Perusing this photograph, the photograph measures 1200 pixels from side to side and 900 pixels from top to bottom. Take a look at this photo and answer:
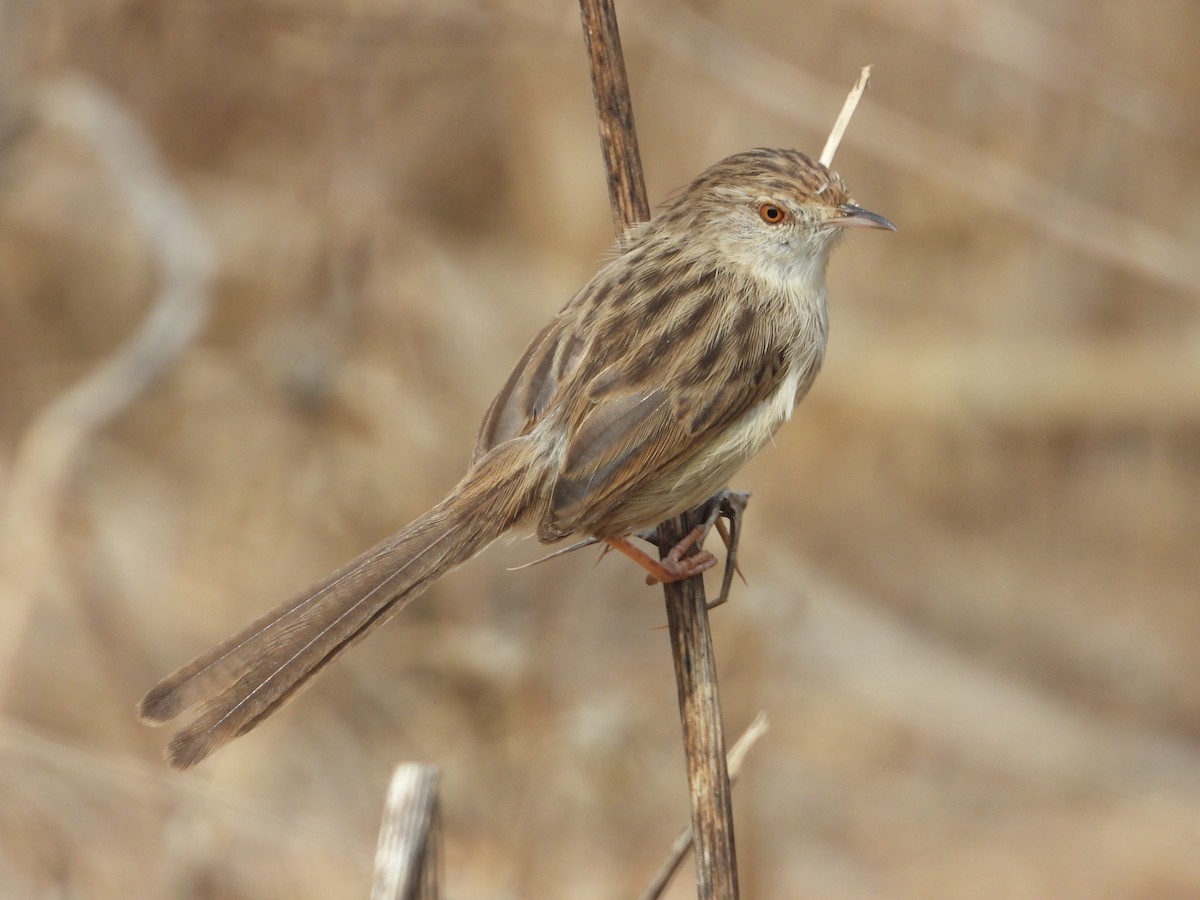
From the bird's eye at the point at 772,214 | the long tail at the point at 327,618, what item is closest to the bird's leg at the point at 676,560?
the long tail at the point at 327,618

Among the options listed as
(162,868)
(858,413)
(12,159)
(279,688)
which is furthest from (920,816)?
(12,159)

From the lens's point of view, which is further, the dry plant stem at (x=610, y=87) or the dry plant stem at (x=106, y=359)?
the dry plant stem at (x=106, y=359)

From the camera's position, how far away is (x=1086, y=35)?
6.59m

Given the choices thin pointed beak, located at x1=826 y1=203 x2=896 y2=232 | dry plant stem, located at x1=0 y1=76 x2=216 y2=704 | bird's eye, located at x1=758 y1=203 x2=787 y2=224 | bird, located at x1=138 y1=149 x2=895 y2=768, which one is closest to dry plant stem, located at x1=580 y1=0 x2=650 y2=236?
bird, located at x1=138 y1=149 x2=895 y2=768

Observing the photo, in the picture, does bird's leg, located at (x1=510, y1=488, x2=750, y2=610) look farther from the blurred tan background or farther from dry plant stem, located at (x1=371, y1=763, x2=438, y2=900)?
the blurred tan background

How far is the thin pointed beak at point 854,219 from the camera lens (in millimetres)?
3689

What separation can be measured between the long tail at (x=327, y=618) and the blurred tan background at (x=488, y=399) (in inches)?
75.3

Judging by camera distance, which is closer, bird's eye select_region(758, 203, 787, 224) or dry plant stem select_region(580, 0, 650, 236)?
dry plant stem select_region(580, 0, 650, 236)

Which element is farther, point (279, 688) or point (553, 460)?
point (553, 460)

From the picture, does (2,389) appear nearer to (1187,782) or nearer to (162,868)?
(162,868)

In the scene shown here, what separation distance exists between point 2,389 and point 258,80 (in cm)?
194

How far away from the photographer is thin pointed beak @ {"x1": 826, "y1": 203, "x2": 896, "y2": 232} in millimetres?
3689

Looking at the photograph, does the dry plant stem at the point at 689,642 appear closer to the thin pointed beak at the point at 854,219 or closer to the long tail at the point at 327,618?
the long tail at the point at 327,618

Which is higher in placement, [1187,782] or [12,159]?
[12,159]
